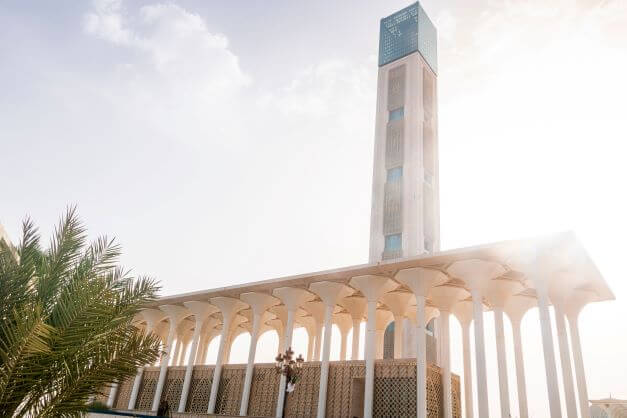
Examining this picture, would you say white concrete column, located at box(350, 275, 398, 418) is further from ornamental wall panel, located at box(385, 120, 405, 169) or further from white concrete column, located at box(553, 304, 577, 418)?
ornamental wall panel, located at box(385, 120, 405, 169)

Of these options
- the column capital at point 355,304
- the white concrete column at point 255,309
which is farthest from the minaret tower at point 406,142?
the white concrete column at point 255,309

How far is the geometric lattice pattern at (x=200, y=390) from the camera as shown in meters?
27.6

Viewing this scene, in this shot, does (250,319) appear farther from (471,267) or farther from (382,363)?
(471,267)

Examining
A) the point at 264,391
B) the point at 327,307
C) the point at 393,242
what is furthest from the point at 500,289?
the point at 393,242

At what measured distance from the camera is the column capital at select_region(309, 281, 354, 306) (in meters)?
23.8

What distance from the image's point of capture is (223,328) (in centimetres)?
2809

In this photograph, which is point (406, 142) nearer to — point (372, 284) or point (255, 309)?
point (372, 284)

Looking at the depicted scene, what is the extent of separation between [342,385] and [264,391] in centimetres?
481

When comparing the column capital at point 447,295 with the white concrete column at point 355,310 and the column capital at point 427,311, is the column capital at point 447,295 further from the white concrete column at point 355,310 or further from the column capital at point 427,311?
the white concrete column at point 355,310

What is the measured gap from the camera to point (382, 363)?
21562 millimetres

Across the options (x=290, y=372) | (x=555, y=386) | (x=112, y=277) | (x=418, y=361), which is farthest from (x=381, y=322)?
(x=112, y=277)

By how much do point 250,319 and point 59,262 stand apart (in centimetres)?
2845

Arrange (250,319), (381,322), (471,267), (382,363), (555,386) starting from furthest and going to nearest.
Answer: (250,319) → (381,322) → (382,363) → (471,267) → (555,386)

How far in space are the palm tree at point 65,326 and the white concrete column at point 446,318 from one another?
54.4 feet
